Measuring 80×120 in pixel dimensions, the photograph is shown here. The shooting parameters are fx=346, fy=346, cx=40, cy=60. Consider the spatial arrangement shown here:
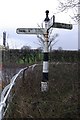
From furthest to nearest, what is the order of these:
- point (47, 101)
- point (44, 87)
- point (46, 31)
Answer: point (46, 31)
point (44, 87)
point (47, 101)

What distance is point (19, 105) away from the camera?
600cm

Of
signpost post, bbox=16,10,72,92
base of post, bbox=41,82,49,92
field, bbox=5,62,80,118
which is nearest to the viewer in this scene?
field, bbox=5,62,80,118

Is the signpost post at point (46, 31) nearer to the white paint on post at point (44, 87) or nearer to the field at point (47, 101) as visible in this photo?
the white paint on post at point (44, 87)

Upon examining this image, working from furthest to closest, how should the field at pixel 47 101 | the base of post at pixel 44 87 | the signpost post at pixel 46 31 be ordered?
the signpost post at pixel 46 31 → the base of post at pixel 44 87 → the field at pixel 47 101

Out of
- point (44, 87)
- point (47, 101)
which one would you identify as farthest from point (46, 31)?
point (47, 101)

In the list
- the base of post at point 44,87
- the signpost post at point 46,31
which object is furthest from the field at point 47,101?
the signpost post at point 46,31

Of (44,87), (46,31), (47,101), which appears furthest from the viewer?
(46,31)

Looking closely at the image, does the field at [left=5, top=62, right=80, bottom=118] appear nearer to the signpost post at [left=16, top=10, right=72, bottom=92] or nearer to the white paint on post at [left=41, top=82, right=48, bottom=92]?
the white paint on post at [left=41, top=82, right=48, bottom=92]

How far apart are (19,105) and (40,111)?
0.61 m

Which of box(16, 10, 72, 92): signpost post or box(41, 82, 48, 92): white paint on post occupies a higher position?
box(16, 10, 72, 92): signpost post

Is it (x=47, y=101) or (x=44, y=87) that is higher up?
(x=44, y=87)

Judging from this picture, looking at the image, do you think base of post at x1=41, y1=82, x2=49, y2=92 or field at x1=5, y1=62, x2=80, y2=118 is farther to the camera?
base of post at x1=41, y1=82, x2=49, y2=92

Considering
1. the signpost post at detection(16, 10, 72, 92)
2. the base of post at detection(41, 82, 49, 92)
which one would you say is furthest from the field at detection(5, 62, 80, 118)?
the signpost post at detection(16, 10, 72, 92)

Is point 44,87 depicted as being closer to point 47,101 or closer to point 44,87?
point 44,87
